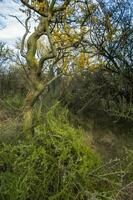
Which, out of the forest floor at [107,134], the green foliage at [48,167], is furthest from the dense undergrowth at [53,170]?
the forest floor at [107,134]

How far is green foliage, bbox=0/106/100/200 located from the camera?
6176 millimetres

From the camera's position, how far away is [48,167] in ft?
20.6

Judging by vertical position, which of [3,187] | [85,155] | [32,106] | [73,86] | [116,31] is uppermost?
[116,31]

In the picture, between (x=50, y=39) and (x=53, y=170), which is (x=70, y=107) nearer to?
(x=50, y=39)

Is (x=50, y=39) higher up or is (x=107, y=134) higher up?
(x=50, y=39)

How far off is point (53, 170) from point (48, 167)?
8 cm

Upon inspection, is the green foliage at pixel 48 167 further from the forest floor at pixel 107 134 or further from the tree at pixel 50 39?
the forest floor at pixel 107 134

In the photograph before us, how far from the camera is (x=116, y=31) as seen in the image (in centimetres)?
1396

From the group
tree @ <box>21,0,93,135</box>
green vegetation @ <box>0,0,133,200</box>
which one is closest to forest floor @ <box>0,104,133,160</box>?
green vegetation @ <box>0,0,133,200</box>

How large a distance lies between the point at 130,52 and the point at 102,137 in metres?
2.58

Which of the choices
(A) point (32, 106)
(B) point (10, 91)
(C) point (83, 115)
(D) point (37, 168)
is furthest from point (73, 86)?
(D) point (37, 168)

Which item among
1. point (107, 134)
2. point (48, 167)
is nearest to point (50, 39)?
point (48, 167)

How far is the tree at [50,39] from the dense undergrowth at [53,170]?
0.44 metres

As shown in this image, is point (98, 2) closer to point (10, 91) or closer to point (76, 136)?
point (10, 91)
